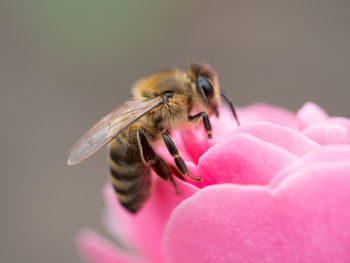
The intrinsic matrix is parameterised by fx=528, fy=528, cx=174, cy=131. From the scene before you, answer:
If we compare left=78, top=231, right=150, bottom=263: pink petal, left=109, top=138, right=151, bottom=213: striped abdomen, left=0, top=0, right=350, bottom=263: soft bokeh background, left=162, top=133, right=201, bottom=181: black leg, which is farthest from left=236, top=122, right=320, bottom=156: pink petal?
left=0, top=0, right=350, bottom=263: soft bokeh background

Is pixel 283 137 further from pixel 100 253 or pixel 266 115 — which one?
pixel 100 253

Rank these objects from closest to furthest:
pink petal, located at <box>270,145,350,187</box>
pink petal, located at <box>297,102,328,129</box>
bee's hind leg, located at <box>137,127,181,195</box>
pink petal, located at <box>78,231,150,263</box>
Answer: pink petal, located at <box>270,145,350,187</box>, pink petal, located at <box>297,102,328,129</box>, bee's hind leg, located at <box>137,127,181,195</box>, pink petal, located at <box>78,231,150,263</box>

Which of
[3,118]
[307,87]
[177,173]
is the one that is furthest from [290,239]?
[3,118]

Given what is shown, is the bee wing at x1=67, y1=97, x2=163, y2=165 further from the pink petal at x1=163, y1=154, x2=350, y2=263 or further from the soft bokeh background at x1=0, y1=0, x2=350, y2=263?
the soft bokeh background at x1=0, y1=0, x2=350, y2=263

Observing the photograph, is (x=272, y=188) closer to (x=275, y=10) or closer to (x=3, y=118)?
(x=3, y=118)

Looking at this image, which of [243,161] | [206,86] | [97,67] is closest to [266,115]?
[206,86]

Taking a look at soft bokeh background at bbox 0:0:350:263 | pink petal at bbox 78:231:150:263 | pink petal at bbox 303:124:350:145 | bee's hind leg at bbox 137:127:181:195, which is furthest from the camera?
soft bokeh background at bbox 0:0:350:263

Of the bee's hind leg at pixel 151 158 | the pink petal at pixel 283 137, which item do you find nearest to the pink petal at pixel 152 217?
the bee's hind leg at pixel 151 158

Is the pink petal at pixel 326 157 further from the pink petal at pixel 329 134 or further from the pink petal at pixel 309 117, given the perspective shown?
the pink petal at pixel 309 117
